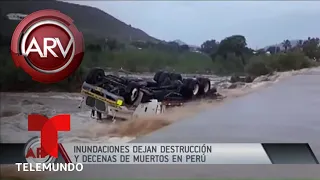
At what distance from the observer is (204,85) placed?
2613 millimetres

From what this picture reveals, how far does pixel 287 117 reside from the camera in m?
2.60

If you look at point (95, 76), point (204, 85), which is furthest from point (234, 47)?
point (95, 76)

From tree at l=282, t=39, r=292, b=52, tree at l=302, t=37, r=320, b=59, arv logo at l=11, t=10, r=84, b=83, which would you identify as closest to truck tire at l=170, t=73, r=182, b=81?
arv logo at l=11, t=10, r=84, b=83

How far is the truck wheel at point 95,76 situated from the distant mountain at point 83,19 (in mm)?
236

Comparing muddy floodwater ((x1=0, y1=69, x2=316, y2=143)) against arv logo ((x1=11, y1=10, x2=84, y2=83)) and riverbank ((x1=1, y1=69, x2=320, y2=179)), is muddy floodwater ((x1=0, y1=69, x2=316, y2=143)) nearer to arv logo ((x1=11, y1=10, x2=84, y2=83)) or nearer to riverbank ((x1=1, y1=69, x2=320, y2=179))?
riverbank ((x1=1, y1=69, x2=320, y2=179))

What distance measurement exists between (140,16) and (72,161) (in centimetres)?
114

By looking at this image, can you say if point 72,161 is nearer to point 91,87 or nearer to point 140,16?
point 91,87

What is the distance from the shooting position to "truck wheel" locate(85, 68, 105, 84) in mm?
2641

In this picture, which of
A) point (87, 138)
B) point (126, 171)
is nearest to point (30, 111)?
point (87, 138)

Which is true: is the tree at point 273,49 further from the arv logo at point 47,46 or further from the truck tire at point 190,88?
the arv logo at point 47,46

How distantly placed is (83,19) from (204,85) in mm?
935

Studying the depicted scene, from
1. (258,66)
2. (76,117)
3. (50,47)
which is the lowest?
(76,117)

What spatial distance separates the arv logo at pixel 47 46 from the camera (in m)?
2.63

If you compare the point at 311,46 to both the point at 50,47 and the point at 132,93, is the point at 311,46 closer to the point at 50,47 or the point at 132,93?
the point at 132,93
